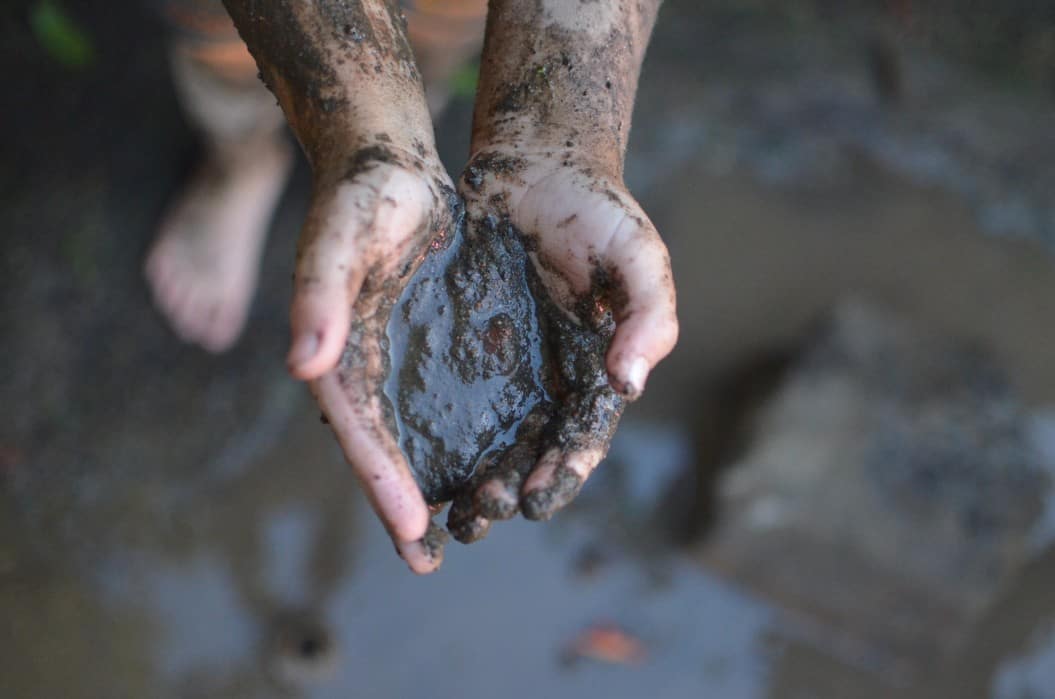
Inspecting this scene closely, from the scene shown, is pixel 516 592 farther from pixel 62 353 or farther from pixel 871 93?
pixel 871 93

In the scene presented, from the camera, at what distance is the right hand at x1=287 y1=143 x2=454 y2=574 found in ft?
3.75

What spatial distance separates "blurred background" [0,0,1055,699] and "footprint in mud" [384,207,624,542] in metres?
1.41

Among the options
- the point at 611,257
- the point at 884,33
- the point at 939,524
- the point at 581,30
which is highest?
→ the point at 581,30

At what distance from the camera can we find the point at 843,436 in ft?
9.42

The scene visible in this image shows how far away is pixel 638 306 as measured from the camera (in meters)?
1.29

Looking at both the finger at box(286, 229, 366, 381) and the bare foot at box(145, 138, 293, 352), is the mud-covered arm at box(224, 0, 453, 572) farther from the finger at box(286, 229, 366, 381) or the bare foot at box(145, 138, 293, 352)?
the bare foot at box(145, 138, 293, 352)

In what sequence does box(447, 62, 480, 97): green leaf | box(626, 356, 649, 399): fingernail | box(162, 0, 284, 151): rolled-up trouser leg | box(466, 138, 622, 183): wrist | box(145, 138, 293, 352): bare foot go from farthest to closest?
1. box(447, 62, 480, 97): green leaf
2. box(145, 138, 293, 352): bare foot
3. box(162, 0, 284, 151): rolled-up trouser leg
4. box(466, 138, 622, 183): wrist
5. box(626, 356, 649, 399): fingernail

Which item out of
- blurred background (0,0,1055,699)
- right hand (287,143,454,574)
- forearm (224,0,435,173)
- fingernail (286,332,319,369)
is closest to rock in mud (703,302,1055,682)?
blurred background (0,0,1055,699)

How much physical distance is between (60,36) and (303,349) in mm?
2162

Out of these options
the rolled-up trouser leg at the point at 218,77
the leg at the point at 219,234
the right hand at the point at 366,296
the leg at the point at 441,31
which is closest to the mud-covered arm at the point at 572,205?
the right hand at the point at 366,296

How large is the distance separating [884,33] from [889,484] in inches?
77.5

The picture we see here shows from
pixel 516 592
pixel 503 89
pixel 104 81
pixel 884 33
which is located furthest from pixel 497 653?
pixel 884 33

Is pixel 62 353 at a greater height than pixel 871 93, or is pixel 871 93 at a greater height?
pixel 871 93

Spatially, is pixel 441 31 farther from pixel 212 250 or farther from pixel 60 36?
pixel 60 36
